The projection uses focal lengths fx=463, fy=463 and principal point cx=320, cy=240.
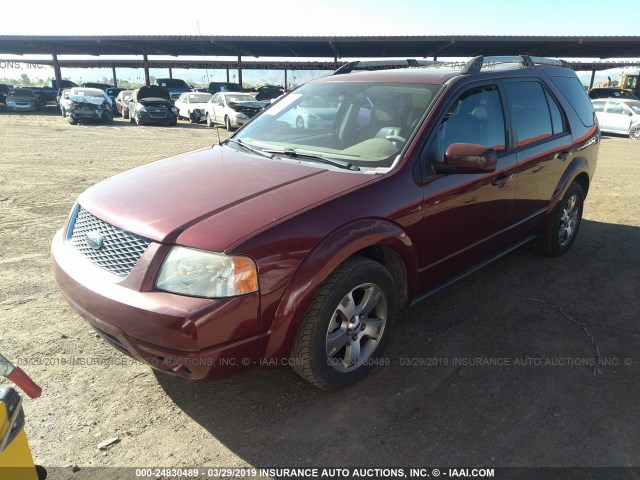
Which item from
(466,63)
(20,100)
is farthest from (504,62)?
(20,100)

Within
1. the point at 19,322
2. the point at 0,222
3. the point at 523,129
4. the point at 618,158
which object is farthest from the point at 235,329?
the point at 618,158

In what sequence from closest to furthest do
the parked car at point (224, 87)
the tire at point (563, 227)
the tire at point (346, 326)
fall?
the tire at point (346, 326) → the tire at point (563, 227) → the parked car at point (224, 87)

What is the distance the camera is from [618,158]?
1226 centimetres

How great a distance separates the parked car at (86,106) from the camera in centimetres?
→ 1928

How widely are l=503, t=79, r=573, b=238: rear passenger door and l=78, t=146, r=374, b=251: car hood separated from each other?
1782 millimetres

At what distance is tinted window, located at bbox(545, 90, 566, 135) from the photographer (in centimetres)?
430

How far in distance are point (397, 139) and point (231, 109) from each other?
15.4 meters

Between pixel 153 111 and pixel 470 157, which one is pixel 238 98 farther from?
pixel 470 157

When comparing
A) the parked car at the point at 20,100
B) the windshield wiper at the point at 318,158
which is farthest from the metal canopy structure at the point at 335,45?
the windshield wiper at the point at 318,158

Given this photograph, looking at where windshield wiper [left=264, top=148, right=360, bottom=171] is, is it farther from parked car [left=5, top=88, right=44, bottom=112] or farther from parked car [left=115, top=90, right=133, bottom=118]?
parked car [left=5, top=88, right=44, bottom=112]

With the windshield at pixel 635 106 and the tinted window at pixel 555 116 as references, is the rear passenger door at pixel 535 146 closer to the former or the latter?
the tinted window at pixel 555 116

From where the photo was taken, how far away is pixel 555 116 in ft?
14.2

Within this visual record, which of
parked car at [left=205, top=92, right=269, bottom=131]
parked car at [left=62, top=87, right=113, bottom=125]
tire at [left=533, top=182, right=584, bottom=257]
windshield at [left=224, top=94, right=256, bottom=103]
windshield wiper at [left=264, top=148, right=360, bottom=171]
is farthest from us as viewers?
parked car at [left=62, top=87, right=113, bottom=125]

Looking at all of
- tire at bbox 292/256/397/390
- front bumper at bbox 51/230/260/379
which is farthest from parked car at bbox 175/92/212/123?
front bumper at bbox 51/230/260/379
